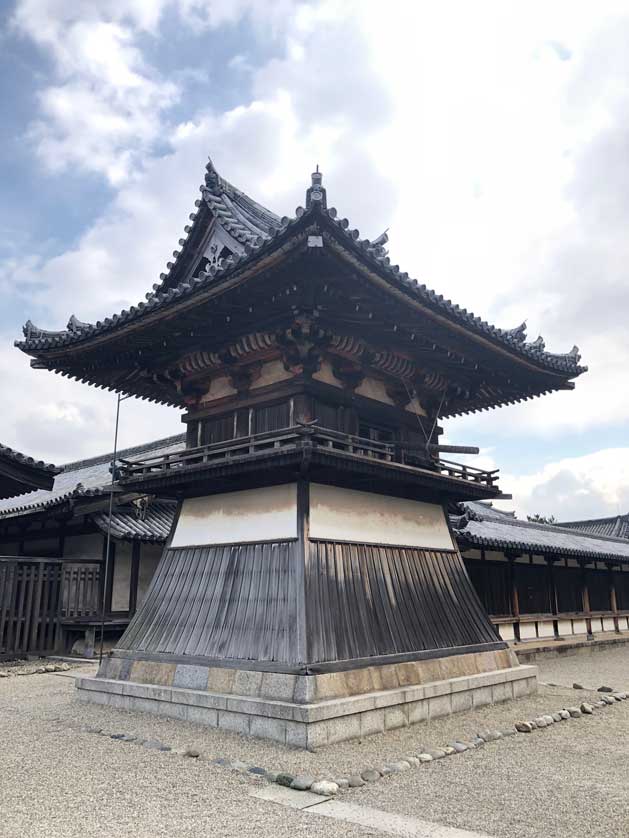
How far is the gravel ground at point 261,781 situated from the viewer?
5.54 meters

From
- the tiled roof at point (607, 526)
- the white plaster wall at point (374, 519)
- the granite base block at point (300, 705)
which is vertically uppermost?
the tiled roof at point (607, 526)

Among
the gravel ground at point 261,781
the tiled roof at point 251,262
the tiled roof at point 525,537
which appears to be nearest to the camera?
the gravel ground at point 261,781

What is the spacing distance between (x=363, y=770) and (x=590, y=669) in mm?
13339

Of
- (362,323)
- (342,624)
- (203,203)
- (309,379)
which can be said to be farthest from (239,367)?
(342,624)

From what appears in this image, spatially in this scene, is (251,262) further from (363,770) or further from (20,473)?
(363,770)

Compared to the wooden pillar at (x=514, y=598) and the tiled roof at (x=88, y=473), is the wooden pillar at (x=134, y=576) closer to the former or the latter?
the tiled roof at (x=88, y=473)

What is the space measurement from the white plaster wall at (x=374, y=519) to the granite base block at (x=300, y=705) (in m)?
2.43

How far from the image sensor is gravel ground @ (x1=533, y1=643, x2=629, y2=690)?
15.1m

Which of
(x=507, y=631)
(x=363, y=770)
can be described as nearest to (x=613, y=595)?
(x=507, y=631)

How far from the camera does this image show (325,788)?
6.37 metres

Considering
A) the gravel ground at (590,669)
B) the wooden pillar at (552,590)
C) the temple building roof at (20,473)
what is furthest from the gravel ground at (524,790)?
the wooden pillar at (552,590)

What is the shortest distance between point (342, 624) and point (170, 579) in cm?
359

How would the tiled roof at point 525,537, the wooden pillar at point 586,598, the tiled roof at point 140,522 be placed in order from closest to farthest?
the tiled roof at point 140,522 → the tiled roof at point 525,537 → the wooden pillar at point 586,598

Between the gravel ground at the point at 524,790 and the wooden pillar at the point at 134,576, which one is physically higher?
the wooden pillar at the point at 134,576
